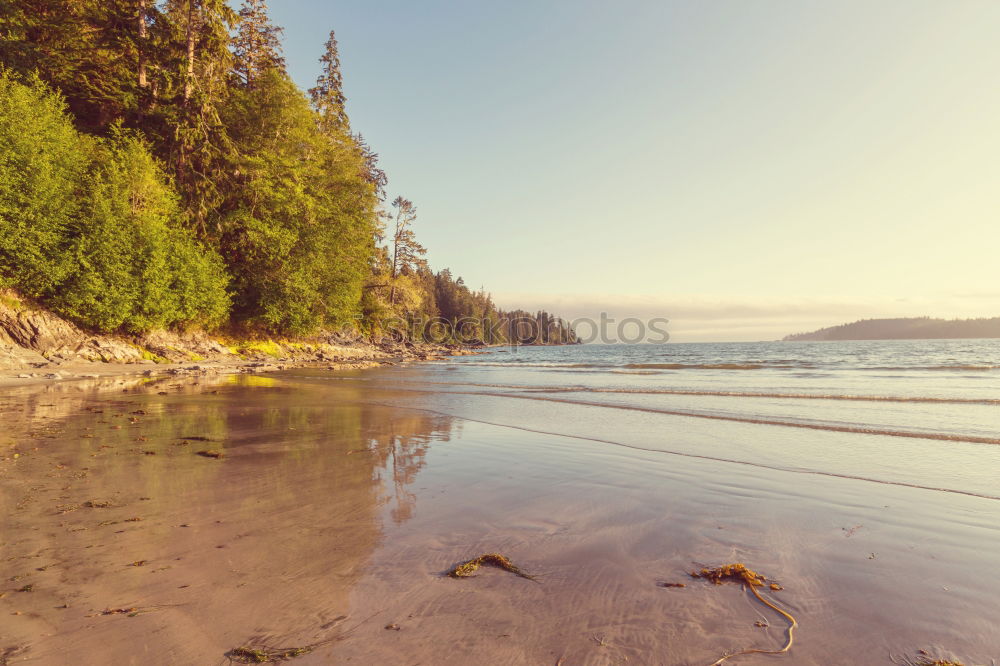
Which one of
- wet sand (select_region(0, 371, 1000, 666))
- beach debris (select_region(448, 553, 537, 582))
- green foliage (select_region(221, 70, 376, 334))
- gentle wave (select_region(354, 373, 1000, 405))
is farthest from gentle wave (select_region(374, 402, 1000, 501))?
green foliage (select_region(221, 70, 376, 334))

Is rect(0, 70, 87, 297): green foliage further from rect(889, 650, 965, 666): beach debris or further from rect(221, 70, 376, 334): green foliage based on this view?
rect(889, 650, 965, 666): beach debris

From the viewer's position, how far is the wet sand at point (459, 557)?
7.35ft

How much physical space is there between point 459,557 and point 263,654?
142cm

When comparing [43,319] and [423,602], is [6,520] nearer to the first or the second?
[423,602]

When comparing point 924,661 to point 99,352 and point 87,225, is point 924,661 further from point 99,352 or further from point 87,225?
point 87,225

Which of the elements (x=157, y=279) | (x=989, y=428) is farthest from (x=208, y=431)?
(x=157, y=279)

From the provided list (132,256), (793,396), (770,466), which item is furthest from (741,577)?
(132,256)

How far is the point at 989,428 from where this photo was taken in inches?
365

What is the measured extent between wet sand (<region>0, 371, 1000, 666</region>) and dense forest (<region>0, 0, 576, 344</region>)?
16.8 m

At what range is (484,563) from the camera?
3137mm

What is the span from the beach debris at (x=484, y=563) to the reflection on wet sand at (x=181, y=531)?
653mm

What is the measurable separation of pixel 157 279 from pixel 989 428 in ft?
93.0

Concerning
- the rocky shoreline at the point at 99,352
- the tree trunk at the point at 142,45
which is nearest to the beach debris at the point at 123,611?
the rocky shoreline at the point at 99,352

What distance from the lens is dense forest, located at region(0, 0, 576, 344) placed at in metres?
17.8
